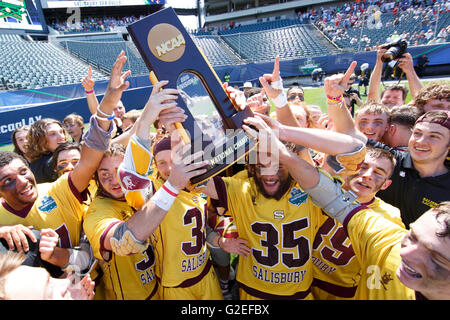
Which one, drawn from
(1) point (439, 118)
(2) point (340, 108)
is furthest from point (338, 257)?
(1) point (439, 118)

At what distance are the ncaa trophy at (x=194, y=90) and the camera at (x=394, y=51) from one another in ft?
8.16

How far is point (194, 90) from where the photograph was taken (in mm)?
1287

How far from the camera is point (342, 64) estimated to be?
17734 millimetres

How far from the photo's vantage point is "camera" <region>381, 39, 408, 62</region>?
2.89 meters

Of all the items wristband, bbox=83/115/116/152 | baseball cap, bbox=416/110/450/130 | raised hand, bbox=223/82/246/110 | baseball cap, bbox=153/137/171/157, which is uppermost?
raised hand, bbox=223/82/246/110

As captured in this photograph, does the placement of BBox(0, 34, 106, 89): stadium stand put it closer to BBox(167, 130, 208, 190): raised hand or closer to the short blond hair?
BBox(167, 130, 208, 190): raised hand

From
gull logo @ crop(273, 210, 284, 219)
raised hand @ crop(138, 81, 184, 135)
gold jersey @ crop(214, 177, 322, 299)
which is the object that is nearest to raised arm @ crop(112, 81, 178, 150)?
raised hand @ crop(138, 81, 184, 135)

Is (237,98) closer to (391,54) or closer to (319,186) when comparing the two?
(319,186)

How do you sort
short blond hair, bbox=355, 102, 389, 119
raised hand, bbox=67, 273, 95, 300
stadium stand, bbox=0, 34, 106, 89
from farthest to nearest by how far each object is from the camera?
stadium stand, bbox=0, 34, 106, 89 < short blond hair, bbox=355, 102, 389, 119 < raised hand, bbox=67, 273, 95, 300

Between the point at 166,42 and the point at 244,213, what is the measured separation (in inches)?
43.5

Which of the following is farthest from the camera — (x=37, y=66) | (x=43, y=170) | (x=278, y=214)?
(x=37, y=66)

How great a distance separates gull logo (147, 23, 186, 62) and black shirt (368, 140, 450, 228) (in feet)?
5.28
